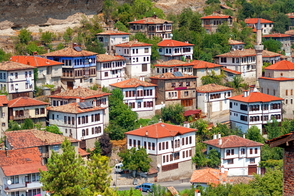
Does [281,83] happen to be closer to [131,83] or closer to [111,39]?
[131,83]

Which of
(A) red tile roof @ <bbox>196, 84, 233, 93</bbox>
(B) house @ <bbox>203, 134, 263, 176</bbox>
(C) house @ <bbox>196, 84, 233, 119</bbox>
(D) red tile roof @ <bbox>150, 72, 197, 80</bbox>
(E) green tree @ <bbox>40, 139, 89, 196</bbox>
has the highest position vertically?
(D) red tile roof @ <bbox>150, 72, 197, 80</bbox>

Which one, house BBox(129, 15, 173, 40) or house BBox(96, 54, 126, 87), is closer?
house BBox(96, 54, 126, 87)

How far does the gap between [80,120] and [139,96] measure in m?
8.15

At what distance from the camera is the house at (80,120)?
47312 mm

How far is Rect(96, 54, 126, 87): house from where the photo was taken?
56688 millimetres

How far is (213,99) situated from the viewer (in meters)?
57.1

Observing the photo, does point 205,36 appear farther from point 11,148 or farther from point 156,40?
point 11,148

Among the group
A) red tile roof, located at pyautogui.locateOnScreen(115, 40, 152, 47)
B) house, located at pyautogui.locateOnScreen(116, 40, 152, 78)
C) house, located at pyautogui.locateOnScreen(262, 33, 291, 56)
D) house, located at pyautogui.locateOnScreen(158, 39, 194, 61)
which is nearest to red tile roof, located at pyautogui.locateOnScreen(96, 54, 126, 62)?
house, located at pyautogui.locateOnScreen(116, 40, 152, 78)

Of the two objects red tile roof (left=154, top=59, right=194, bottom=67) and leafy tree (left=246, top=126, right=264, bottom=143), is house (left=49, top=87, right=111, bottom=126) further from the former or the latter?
leafy tree (left=246, top=126, right=264, bottom=143)

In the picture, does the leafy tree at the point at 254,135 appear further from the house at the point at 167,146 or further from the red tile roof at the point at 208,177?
the red tile roof at the point at 208,177

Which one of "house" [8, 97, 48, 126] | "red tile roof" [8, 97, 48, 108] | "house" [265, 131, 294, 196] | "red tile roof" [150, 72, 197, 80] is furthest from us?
"red tile roof" [150, 72, 197, 80]

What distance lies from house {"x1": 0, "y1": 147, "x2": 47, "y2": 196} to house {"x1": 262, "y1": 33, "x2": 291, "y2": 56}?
4537cm

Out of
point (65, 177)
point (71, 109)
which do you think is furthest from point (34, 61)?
point (65, 177)

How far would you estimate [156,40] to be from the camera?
66312 millimetres
